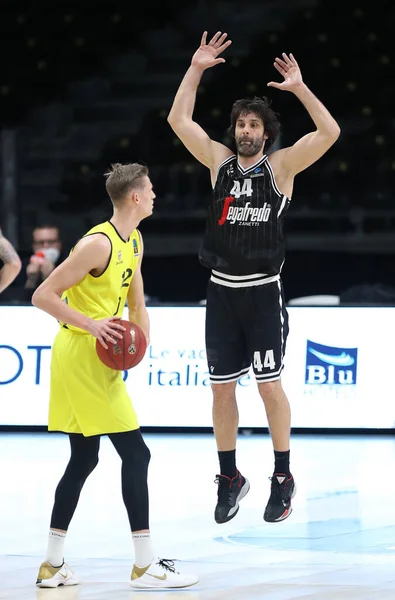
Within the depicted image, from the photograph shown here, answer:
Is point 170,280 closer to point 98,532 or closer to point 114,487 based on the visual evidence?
point 114,487

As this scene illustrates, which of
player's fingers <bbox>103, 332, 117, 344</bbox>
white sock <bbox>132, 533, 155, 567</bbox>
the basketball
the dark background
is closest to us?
player's fingers <bbox>103, 332, 117, 344</bbox>

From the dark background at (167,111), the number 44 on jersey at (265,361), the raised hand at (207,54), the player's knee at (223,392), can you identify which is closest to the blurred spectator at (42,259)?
the dark background at (167,111)

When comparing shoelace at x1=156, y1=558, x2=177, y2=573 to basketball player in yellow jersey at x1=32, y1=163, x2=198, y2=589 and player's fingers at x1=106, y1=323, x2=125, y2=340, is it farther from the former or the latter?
player's fingers at x1=106, y1=323, x2=125, y2=340

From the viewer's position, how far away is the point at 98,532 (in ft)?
20.7

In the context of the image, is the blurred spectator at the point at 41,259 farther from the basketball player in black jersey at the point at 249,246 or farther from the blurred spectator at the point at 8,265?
the blurred spectator at the point at 8,265

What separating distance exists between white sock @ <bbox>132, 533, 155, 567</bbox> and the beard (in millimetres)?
2042

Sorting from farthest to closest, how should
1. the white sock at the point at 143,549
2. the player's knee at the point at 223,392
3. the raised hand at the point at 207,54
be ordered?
1. the player's knee at the point at 223,392
2. the raised hand at the point at 207,54
3. the white sock at the point at 143,549

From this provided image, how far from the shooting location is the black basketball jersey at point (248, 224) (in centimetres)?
546

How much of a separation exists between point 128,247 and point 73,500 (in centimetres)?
128

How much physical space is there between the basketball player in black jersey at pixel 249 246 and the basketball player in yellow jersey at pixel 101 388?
59 cm

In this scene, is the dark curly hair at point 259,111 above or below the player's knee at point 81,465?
above

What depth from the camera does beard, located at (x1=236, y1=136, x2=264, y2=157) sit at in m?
5.46

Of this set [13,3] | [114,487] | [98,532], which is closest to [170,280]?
[13,3]

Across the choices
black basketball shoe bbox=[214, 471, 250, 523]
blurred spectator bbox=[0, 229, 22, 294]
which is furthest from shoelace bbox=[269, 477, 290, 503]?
blurred spectator bbox=[0, 229, 22, 294]
